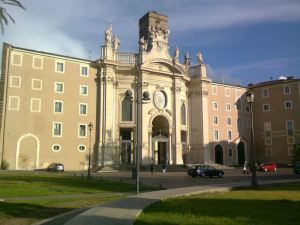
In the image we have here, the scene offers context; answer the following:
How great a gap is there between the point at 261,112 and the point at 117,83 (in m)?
32.6

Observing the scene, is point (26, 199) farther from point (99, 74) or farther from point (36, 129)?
point (99, 74)

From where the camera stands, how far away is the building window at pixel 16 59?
5250cm

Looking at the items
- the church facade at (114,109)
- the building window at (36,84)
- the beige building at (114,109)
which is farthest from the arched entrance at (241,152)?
the building window at (36,84)

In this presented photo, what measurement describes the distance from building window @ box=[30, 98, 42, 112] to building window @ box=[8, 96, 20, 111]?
1.86 m

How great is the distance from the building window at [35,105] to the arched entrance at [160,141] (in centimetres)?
1908

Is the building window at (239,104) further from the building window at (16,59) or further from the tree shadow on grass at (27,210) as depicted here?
the tree shadow on grass at (27,210)

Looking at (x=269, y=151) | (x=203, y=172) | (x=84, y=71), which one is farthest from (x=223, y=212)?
(x=269, y=151)

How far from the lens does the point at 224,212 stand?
13.4m

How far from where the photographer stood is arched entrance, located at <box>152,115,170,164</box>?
63.2 metres

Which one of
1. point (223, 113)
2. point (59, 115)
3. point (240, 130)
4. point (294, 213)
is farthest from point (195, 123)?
point (294, 213)

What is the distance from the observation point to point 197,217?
12.3 metres

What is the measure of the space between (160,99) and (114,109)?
865cm

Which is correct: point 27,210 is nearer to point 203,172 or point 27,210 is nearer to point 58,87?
point 203,172

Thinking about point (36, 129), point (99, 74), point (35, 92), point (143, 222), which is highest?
point (99, 74)
